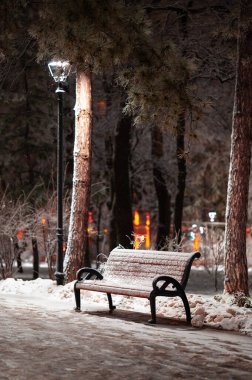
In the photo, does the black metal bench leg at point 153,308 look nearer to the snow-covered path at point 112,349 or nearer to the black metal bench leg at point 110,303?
the snow-covered path at point 112,349

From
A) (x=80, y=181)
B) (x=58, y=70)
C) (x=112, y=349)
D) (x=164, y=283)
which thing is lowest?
(x=112, y=349)

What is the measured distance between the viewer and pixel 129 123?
22.8 m

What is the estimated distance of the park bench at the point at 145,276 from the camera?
9477 millimetres

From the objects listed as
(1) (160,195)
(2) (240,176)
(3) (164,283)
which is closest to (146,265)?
(3) (164,283)

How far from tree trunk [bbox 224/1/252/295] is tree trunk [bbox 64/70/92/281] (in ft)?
11.9

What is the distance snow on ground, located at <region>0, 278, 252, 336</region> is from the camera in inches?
365

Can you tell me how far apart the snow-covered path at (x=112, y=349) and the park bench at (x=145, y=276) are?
40 centimetres

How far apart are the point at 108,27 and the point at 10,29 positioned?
173 cm

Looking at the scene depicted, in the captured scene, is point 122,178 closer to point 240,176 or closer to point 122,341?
point 240,176

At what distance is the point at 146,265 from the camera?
33.7 feet

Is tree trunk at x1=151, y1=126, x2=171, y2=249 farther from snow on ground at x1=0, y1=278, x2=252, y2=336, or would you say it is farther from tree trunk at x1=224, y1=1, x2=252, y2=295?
tree trunk at x1=224, y1=1, x2=252, y2=295

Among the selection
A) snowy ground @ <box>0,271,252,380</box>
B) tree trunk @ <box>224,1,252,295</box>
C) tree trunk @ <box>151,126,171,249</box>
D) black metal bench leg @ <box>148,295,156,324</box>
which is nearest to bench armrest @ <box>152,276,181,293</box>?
black metal bench leg @ <box>148,295,156,324</box>

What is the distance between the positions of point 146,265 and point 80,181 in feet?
12.9

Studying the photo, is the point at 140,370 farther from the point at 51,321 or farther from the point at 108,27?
the point at 108,27
